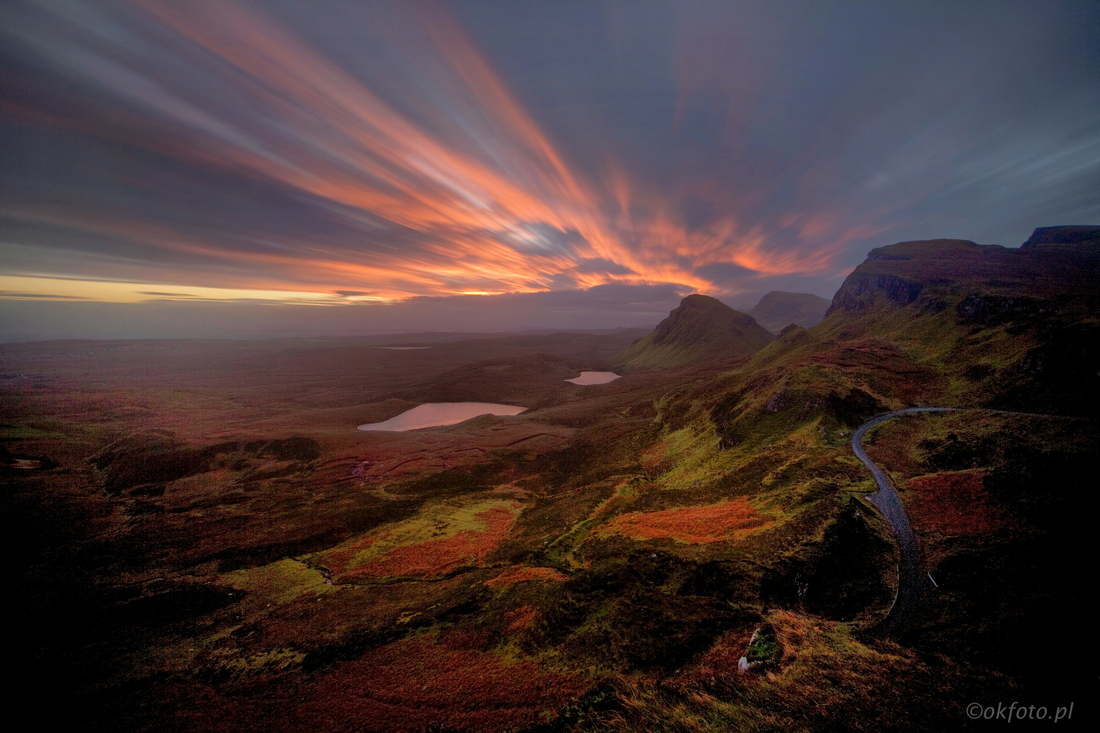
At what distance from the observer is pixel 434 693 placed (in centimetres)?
1920

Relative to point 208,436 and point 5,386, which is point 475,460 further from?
point 5,386

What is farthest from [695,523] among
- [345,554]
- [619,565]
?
[345,554]

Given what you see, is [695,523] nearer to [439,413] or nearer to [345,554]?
[345,554]

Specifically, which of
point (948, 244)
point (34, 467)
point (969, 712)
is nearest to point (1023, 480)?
point (969, 712)

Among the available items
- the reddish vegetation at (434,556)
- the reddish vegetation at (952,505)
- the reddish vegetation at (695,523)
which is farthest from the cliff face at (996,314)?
the reddish vegetation at (434,556)

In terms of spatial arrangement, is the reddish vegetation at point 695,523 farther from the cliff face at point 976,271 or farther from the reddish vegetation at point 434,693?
the cliff face at point 976,271

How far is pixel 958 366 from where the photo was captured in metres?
55.4

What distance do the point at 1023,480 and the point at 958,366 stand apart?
4263 cm

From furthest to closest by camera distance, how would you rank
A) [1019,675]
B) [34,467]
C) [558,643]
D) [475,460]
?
[475,460], [34,467], [558,643], [1019,675]

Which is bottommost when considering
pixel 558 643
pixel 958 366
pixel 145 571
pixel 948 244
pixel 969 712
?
pixel 145 571

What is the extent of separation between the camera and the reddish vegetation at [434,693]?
17.5m

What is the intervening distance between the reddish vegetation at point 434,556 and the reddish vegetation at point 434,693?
43.1ft

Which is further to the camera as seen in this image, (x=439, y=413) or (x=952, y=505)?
(x=439, y=413)

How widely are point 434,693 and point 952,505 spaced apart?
40.8 meters
